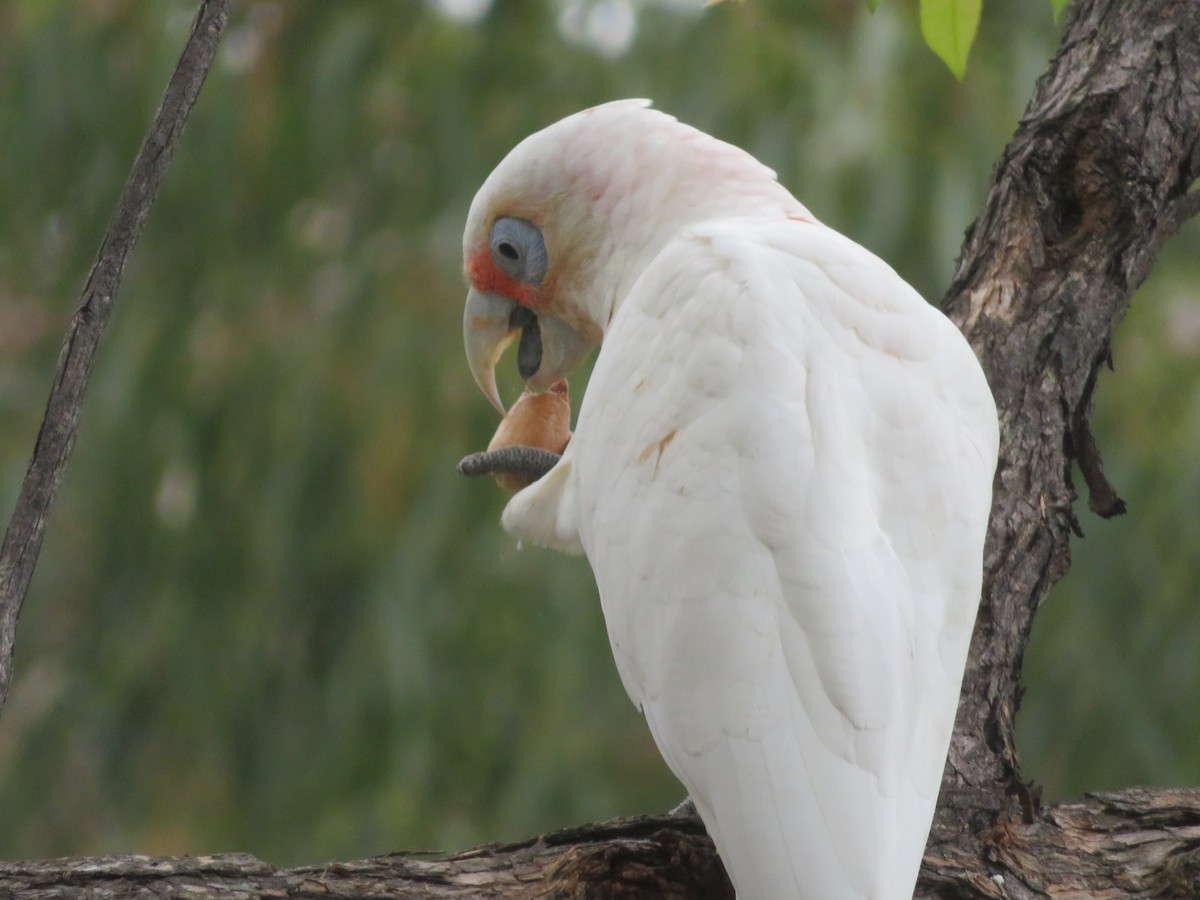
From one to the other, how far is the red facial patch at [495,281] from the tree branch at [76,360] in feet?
2.81

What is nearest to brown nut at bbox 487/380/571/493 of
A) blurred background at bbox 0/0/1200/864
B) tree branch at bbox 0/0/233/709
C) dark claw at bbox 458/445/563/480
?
dark claw at bbox 458/445/563/480

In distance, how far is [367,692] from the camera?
376 cm

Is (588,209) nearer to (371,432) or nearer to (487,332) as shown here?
(487,332)

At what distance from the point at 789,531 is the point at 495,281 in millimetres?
812

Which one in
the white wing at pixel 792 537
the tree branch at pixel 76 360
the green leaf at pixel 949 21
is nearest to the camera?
the tree branch at pixel 76 360

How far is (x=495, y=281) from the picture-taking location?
2.06 m

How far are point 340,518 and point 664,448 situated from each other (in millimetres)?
2466


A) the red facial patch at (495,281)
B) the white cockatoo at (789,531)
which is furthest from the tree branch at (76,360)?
the red facial patch at (495,281)

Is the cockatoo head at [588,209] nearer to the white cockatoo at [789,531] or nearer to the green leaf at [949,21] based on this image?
the white cockatoo at [789,531]

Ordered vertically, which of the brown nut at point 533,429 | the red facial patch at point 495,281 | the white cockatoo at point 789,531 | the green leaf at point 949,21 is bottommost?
the white cockatoo at point 789,531

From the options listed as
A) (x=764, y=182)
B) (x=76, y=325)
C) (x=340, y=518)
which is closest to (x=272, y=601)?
(x=340, y=518)

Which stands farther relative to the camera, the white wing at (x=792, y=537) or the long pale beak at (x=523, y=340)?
the long pale beak at (x=523, y=340)

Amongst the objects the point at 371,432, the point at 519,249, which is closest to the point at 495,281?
the point at 519,249

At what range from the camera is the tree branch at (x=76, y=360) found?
1.14 m
